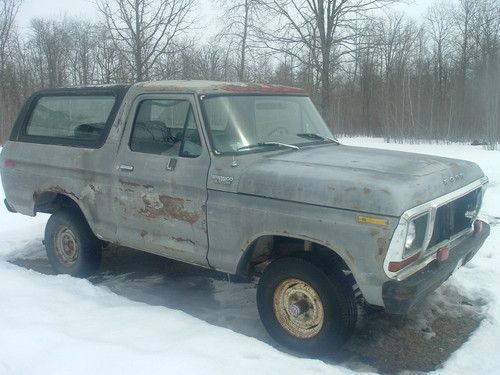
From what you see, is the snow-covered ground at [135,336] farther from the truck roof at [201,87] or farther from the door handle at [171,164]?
the truck roof at [201,87]

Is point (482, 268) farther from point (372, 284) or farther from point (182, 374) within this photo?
point (182, 374)

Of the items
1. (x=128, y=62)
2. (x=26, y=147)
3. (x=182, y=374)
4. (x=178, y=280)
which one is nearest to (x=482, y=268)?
(x=178, y=280)

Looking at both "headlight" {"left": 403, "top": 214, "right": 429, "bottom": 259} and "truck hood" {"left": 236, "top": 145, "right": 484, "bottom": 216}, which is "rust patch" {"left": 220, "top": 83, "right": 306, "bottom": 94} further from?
"headlight" {"left": 403, "top": 214, "right": 429, "bottom": 259}

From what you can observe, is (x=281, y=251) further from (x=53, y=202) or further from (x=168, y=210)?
(x=53, y=202)

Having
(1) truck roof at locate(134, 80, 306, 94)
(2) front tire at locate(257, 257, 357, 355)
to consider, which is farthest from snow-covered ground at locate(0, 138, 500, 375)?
(1) truck roof at locate(134, 80, 306, 94)

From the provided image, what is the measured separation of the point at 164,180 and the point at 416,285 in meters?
2.22

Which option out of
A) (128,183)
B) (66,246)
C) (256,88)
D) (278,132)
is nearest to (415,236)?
(278,132)

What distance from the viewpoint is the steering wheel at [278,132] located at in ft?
15.3

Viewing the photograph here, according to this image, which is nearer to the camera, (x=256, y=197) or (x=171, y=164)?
(x=256, y=197)

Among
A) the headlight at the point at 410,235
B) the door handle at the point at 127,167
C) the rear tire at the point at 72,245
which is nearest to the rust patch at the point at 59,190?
the rear tire at the point at 72,245

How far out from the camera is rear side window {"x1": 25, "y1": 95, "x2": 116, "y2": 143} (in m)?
5.17

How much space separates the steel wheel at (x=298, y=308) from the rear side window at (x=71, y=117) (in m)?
2.46

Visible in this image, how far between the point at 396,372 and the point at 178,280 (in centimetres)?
267

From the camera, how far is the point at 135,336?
11.5ft
